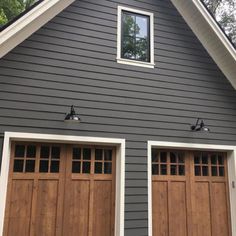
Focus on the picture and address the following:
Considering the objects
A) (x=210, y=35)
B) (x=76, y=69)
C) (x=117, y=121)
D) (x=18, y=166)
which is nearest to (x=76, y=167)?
(x=18, y=166)

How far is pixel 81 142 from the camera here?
4930mm

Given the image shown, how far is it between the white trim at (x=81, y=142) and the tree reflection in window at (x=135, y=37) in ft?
5.69

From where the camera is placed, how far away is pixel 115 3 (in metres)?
5.62

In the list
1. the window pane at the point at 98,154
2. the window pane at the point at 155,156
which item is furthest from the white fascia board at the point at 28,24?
the window pane at the point at 155,156

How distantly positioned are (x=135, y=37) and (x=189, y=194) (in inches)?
128

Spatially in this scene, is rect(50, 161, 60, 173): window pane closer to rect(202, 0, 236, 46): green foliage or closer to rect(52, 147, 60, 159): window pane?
rect(52, 147, 60, 159): window pane

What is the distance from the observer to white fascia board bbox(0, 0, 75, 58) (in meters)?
4.45

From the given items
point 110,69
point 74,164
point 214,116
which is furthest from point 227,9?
point 74,164

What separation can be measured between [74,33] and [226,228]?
4812mm

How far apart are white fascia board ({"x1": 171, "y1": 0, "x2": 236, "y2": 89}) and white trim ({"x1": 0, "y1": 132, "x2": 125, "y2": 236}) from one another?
2.93 meters

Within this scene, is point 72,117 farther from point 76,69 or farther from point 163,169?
point 163,169

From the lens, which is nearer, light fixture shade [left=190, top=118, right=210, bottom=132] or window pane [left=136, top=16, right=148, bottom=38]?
light fixture shade [left=190, top=118, right=210, bottom=132]

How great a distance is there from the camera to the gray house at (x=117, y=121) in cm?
466

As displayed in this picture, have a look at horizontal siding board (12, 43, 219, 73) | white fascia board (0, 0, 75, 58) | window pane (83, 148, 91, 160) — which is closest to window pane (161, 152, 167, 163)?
window pane (83, 148, 91, 160)
